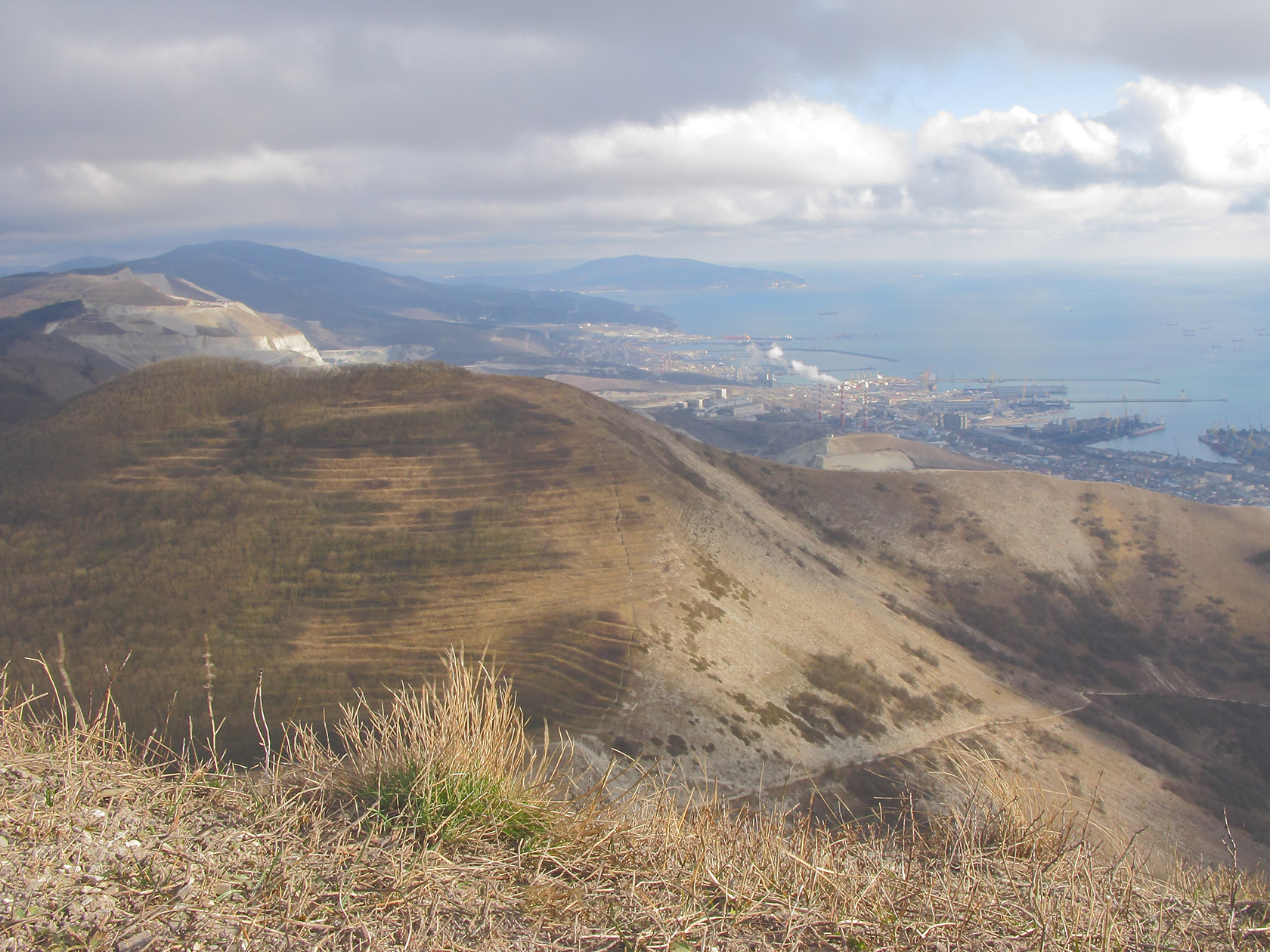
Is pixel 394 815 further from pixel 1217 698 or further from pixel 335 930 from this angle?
pixel 1217 698

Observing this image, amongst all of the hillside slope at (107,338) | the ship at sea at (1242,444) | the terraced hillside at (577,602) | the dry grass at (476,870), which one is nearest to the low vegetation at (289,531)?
the terraced hillside at (577,602)

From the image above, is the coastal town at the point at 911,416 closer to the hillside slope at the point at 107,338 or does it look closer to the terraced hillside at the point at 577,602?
the hillside slope at the point at 107,338

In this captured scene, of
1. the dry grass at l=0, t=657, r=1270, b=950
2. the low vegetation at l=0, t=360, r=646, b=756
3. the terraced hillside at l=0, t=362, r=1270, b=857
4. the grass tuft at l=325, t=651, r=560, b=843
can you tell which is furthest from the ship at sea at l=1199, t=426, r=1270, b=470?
the grass tuft at l=325, t=651, r=560, b=843

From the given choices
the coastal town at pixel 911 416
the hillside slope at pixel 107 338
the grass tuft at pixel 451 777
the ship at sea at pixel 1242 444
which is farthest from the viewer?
the ship at sea at pixel 1242 444

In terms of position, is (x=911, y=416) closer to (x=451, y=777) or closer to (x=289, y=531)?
(x=289, y=531)

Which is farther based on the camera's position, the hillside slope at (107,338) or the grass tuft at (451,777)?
the hillside slope at (107,338)

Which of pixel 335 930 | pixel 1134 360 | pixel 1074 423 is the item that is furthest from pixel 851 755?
pixel 1134 360

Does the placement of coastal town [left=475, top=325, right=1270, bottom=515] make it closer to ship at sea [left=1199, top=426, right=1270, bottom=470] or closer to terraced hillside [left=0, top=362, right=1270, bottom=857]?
ship at sea [left=1199, top=426, right=1270, bottom=470]
